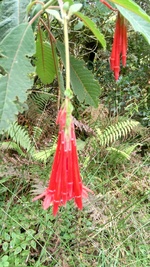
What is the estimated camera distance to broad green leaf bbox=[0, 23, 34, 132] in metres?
0.45

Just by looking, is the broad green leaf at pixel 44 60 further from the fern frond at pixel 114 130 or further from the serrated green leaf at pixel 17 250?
the fern frond at pixel 114 130

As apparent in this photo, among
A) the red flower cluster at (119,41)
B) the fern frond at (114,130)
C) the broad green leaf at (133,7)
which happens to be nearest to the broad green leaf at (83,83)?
the red flower cluster at (119,41)

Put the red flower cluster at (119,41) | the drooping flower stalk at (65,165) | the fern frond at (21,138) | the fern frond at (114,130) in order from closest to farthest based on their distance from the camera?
1. the drooping flower stalk at (65,165)
2. the red flower cluster at (119,41)
3. the fern frond at (21,138)
4. the fern frond at (114,130)

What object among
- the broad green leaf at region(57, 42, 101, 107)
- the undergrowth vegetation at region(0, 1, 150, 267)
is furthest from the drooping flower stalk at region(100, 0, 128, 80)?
the broad green leaf at region(57, 42, 101, 107)

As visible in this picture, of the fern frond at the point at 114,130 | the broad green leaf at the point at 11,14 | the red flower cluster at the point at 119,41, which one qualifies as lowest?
the fern frond at the point at 114,130

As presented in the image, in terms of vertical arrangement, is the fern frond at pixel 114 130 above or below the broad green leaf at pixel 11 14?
below

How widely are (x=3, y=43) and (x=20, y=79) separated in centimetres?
6

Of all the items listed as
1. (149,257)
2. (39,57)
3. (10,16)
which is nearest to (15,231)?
(149,257)

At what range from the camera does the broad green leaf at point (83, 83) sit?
78 cm

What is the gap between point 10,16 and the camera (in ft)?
1.86

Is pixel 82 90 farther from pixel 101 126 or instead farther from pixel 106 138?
pixel 101 126

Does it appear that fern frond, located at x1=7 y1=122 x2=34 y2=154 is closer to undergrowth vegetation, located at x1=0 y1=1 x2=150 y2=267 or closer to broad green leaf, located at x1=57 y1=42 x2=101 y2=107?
undergrowth vegetation, located at x1=0 y1=1 x2=150 y2=267

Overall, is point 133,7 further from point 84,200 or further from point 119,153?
point 119,153

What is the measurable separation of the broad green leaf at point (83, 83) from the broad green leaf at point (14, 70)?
0.28m
